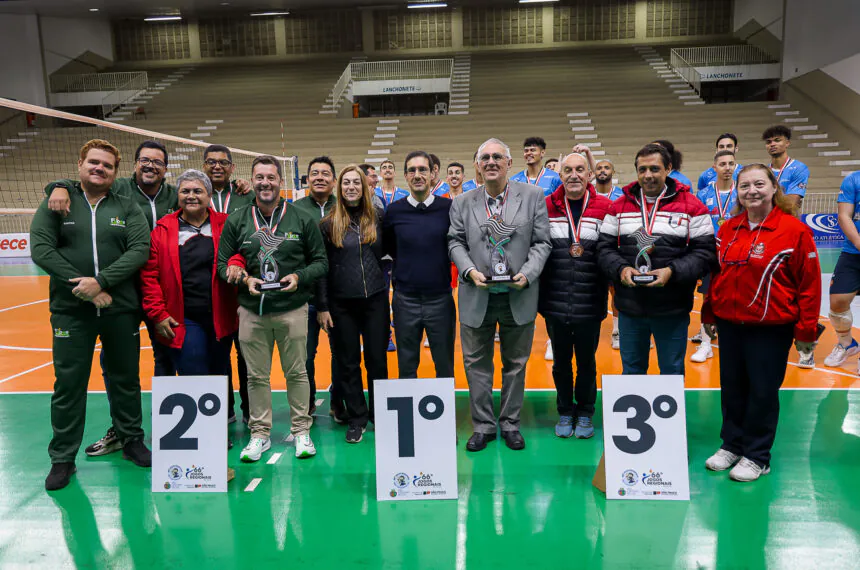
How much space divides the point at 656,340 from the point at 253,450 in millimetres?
2590

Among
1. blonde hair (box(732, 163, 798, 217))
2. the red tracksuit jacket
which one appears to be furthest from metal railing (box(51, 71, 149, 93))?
the red tracksuit jacket

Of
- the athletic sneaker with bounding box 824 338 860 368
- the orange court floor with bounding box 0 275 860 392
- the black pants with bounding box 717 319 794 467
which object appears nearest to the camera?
the black pants with bounding box 717 319 794 467

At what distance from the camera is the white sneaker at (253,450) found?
373cm

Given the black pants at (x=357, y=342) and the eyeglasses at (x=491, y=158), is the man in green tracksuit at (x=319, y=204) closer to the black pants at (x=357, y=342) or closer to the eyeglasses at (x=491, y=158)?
the black pants at (x=357, y=342)

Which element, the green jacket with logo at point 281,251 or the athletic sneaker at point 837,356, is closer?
the green jacket with logo at point 281,251

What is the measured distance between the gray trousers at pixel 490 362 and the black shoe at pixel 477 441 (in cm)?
3

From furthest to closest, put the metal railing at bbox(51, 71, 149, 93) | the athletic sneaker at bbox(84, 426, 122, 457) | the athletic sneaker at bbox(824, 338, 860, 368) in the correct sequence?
the metal railing at bbox(51, 71, 149, 93) < the athletic sneaker at bbox(824, 338, 860, 368) < the athletic sneaker at bbox(84, 426, 122, 457)

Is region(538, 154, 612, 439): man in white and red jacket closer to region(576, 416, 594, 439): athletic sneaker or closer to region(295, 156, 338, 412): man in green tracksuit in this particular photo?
region(576, 416, 594, 439): athletic sneaker

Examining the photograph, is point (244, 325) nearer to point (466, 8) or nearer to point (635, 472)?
point (635, 472)

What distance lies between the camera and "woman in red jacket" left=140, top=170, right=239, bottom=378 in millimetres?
3604

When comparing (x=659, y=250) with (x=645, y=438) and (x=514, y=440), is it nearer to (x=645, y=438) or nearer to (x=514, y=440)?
(x=645, y=438)

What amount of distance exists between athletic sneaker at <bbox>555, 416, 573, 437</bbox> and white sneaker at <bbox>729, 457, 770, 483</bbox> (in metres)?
0.99

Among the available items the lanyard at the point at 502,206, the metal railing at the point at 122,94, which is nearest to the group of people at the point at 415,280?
the lanyard at the point at 502,206

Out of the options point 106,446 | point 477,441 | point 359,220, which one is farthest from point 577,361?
point 106,446
